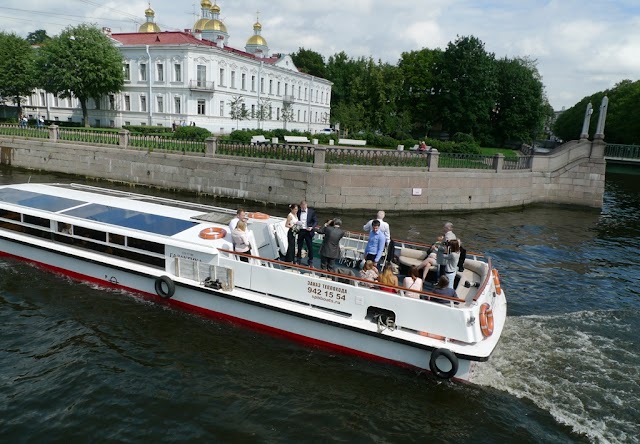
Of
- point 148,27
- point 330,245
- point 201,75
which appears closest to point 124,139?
point 330,245

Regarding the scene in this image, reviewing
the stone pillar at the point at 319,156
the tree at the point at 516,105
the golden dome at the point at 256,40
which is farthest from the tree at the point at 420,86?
the stone pillar at the point at 319,156

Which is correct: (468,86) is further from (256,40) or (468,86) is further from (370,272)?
(370,272)

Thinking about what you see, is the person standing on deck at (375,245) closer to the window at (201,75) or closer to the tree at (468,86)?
the window at (201,75)

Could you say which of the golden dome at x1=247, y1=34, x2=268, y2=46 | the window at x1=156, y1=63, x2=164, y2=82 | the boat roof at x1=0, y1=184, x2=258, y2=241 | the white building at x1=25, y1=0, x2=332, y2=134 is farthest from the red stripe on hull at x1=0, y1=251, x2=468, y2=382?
the golden dome at x1=247, y1=34, x2=268, y2=46

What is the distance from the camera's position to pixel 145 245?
11.4 m

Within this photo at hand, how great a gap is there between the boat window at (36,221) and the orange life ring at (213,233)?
4.62 m

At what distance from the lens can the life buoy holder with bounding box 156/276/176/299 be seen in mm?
10812

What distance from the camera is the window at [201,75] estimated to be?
2046 inches

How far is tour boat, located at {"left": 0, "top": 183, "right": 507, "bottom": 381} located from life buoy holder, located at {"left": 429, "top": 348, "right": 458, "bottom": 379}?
0.07 ft

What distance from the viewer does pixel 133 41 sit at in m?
55.7

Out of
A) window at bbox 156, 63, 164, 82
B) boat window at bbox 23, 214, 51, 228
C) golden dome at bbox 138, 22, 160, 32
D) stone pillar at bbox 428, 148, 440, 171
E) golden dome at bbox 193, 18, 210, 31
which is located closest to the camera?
boat window at bbox 23, 214, 51, 228

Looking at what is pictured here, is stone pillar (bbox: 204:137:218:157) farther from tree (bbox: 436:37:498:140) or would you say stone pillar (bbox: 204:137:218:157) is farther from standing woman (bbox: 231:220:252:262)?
tree (bbox: 436:37:498:140)

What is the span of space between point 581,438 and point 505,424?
111 centimetres

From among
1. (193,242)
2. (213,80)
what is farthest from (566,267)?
(213,80)
